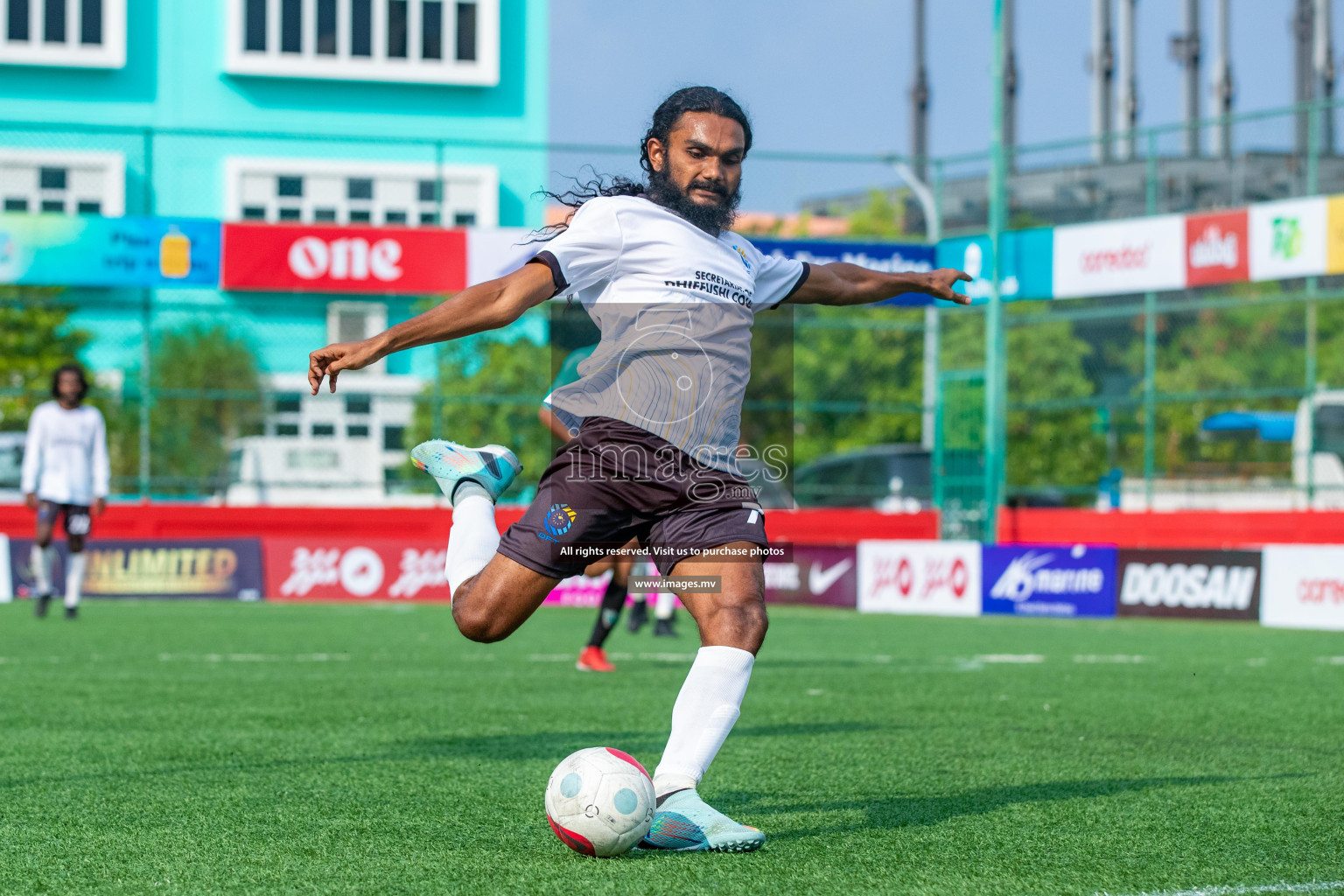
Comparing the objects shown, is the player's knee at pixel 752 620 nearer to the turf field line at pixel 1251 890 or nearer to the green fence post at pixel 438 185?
the turf field line at pixel 1251 890

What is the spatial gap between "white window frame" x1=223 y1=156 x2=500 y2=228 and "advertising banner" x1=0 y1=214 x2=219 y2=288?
11.6m

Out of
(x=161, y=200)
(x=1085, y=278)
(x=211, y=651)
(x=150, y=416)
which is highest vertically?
(x=161, y=200)

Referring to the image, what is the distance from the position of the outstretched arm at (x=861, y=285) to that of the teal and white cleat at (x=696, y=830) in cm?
168

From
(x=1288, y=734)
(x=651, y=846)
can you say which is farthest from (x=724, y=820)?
(x=1288, y=734)

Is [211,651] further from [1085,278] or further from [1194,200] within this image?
[1194,200]

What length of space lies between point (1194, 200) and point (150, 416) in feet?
48.1

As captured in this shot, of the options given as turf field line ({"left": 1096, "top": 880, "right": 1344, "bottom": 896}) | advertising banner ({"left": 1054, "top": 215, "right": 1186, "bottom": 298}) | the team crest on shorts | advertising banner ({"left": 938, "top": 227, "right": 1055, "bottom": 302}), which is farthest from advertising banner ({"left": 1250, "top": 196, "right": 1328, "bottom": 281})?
the team crest on shorts

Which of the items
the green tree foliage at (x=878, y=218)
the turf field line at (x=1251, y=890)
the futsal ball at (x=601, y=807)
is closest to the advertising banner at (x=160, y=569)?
the futsal ball at (x=601, y=807)

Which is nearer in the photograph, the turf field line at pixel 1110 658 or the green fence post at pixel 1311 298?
the turf field line at pixel 1110 658

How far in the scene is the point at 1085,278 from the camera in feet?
68.5

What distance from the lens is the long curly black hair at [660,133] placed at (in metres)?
4.61

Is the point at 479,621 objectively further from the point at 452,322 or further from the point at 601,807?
the point at 452,322

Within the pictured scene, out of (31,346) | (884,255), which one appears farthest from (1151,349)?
(31,346)

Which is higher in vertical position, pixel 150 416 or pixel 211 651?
pixel 150 416
